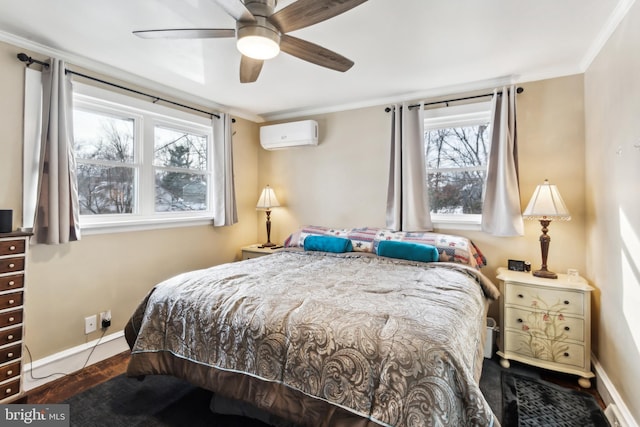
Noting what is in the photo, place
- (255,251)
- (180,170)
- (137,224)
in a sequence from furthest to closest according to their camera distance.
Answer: (255,251) < (180,170) < (137,224)

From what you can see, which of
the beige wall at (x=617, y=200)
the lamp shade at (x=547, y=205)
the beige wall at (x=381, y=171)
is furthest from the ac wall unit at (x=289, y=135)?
the beige wall at (x=617, y=200)

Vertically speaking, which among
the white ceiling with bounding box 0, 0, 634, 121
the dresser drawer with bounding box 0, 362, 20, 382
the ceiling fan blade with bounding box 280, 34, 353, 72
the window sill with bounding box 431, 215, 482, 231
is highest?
the white ceiling with bounding box 0, 0, 634, 121

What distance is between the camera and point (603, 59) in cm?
207

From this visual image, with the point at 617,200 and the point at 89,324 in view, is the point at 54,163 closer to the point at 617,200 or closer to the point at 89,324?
the point at 89,324

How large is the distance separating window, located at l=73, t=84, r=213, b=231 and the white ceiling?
301 mm

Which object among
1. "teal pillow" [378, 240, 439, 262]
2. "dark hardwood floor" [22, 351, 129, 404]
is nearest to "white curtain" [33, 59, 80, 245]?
"dark hardwood floor" [22, 351, 129, 404]

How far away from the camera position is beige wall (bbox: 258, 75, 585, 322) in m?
2.53

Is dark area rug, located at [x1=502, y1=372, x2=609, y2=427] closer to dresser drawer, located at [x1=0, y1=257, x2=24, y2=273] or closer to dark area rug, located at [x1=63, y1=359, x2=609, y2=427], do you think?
dark area rug, located at [x1=63, y1=359, x2=609, y2=427]

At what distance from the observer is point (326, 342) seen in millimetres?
1271

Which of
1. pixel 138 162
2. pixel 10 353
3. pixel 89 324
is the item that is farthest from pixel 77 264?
pixel 138 162

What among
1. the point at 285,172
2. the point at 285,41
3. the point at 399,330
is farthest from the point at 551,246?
the point at 285,172

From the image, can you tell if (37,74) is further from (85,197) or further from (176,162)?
(176,162)

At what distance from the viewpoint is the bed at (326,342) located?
1092 mm

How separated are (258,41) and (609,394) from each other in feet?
9.39
